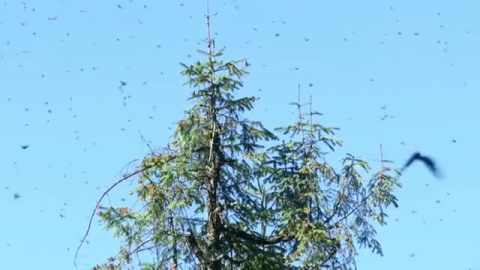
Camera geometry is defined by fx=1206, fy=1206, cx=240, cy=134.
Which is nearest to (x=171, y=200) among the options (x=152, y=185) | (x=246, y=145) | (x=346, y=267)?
(x=152, y=185)

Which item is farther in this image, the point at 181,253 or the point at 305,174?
the point at 305,174

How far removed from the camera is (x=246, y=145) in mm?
15141

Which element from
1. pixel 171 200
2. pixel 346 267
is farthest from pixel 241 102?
pixel 346 267

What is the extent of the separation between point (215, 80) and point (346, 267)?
2.90 metres

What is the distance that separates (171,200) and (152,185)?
0.31 m

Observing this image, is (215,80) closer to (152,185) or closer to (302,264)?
(152,185)

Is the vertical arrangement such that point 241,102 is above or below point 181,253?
above

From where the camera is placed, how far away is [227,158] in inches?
593

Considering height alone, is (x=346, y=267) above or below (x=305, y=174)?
below

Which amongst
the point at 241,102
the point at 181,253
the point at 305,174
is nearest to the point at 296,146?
the point at 305,174

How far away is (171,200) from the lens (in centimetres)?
1450

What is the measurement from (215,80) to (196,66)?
11.8 inches

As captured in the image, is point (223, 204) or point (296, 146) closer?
A: point (223, 204)

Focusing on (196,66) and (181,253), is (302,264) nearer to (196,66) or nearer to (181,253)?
(181,253)
